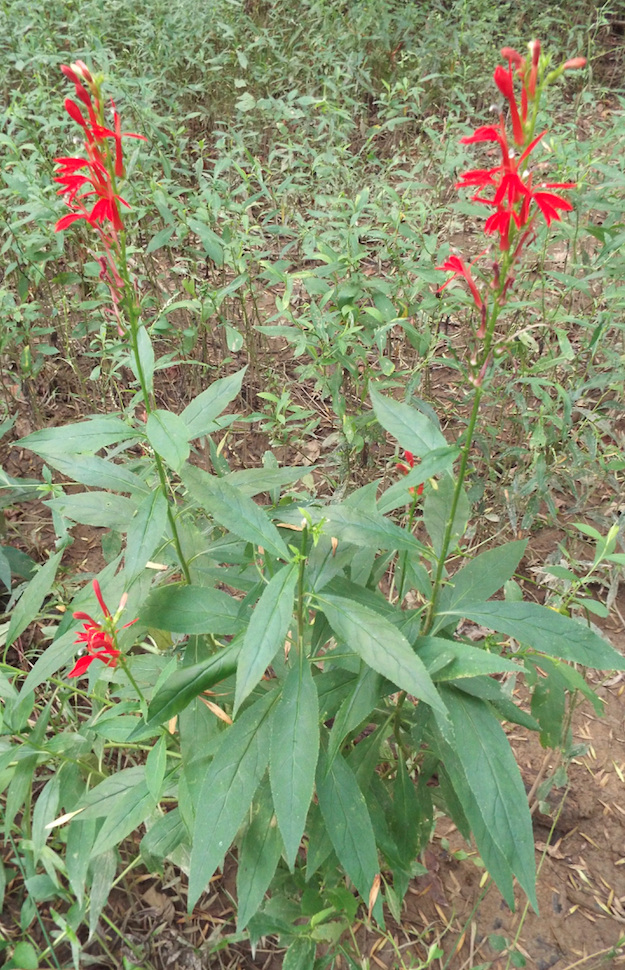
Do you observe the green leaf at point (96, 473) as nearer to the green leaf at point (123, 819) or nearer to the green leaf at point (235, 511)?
the green leaf at point (235, 511)

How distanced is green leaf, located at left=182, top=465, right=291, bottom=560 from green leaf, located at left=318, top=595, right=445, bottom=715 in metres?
0.12

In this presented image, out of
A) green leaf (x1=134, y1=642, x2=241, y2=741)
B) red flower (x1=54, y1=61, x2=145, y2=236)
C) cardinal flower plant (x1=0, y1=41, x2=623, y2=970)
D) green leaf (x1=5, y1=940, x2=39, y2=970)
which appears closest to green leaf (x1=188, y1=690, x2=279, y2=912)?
cardinal flower plant (x1=0, y1=41, x2=623, y2=970)

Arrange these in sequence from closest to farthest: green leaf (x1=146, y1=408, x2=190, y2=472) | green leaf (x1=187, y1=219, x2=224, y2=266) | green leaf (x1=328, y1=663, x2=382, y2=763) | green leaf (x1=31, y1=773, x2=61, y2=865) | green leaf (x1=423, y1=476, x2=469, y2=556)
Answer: green leaf (x1=146, y1=408, x2=190, y2=472), green leaf (x1=328, y1=663, x2=382, y2=763), green leaf (x1=423, y1=476, x2=469, y2=556), green leaf (x1=31, y1=773, x2=61, y2=865), green leaf (x1=187, y1=219, x2=224, y2=266)

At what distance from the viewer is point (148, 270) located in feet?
9.87

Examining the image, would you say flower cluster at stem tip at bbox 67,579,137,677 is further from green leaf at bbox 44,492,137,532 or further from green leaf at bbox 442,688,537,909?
green leaf at bbox 442,688,537,909

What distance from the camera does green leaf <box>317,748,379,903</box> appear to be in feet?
3.93

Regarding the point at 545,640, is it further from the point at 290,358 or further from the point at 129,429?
the point at 290,358

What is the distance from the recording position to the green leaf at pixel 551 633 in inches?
44.2

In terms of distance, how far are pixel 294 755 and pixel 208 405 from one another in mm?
641

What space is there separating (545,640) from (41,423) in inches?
91.2

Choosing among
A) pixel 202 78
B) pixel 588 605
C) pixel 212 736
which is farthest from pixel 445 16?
pixel 212 736

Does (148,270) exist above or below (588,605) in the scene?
above

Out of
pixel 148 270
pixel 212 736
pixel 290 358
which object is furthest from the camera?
pixel 290 358

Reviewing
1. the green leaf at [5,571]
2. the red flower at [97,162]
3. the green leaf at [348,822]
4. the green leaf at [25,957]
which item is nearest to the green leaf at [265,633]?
the green leaf at [348,822]
